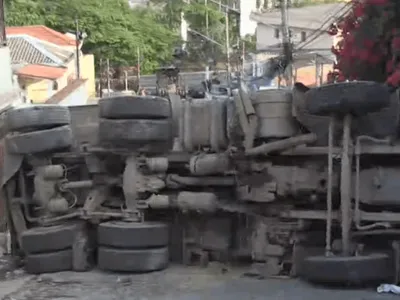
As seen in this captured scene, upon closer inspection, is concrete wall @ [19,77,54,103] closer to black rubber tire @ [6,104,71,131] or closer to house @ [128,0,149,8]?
black rubber tire @ [6,104,71,131]

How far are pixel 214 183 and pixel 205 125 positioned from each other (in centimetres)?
42

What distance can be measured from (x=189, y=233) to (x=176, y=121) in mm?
816

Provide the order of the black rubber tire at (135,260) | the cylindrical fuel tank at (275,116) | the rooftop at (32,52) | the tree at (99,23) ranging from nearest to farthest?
the cylindrical fuel tank at (275,116)
the black rubber tire at (135,260)
the rooftop at (32,52)
the tree at (99,23)

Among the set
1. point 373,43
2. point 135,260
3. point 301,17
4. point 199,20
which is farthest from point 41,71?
point 135,260

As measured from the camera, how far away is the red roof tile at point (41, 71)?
121 feet

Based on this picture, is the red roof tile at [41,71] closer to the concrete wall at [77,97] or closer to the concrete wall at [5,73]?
the concrete wall at [77,97]

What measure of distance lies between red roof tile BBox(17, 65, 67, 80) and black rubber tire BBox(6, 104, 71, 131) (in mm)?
29528

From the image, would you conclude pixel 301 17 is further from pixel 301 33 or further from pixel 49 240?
pixel 49 240

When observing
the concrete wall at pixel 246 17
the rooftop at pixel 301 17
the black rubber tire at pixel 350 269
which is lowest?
the black rubber tire at pixel 350 269

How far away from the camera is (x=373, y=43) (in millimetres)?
7199

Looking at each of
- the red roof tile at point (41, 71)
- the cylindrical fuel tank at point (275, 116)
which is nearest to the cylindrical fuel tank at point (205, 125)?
the cylindrical fuel tank at point (275, 116)

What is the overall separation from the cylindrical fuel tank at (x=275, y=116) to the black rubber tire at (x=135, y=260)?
1.10m

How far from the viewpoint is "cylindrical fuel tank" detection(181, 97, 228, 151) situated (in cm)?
624

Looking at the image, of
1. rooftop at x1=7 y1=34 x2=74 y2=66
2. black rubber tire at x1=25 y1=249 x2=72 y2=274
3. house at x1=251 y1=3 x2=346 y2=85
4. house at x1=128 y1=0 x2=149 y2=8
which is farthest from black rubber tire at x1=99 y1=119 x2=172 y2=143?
house at x1=128 y1=0 x2=149 y2=8
